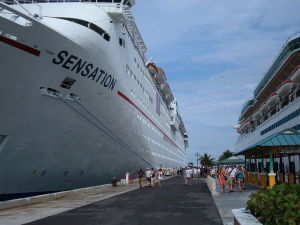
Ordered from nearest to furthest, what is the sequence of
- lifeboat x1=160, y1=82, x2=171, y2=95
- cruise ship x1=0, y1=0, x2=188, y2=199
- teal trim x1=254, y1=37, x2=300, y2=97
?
cruise ship x1=0, y1=0, x2=188, y2=199 → teal trim x1=254, y1=37, x2=300, y2=97 → lifeboat x1=160, y1=82, x2=171, y2=95

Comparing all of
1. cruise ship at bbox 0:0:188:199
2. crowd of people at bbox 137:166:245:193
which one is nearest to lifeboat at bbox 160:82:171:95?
crowd of people at bbox 137:166:245:193

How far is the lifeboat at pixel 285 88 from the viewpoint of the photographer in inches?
1462

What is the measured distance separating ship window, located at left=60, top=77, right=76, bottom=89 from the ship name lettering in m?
0.45

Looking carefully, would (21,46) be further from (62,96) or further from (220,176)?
(220,176)

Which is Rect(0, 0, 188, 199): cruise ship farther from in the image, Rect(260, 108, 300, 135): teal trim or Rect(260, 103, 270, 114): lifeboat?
Rect(260, 103, 270, 114): lifeboat

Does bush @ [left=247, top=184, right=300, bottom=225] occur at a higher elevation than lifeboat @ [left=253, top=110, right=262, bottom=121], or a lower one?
lower

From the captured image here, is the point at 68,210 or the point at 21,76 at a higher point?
the point at 21,76

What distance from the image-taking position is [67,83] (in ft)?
50.0

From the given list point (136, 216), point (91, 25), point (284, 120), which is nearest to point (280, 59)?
point (284, 120)

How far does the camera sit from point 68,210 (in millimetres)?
11586

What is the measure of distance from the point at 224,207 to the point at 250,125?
6173 centimetres

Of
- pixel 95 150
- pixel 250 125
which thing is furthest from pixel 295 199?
pixel 250 125

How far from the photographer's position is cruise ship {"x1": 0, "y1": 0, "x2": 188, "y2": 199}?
41.4 ft

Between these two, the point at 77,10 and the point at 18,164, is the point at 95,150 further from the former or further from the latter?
the point at 77,10
